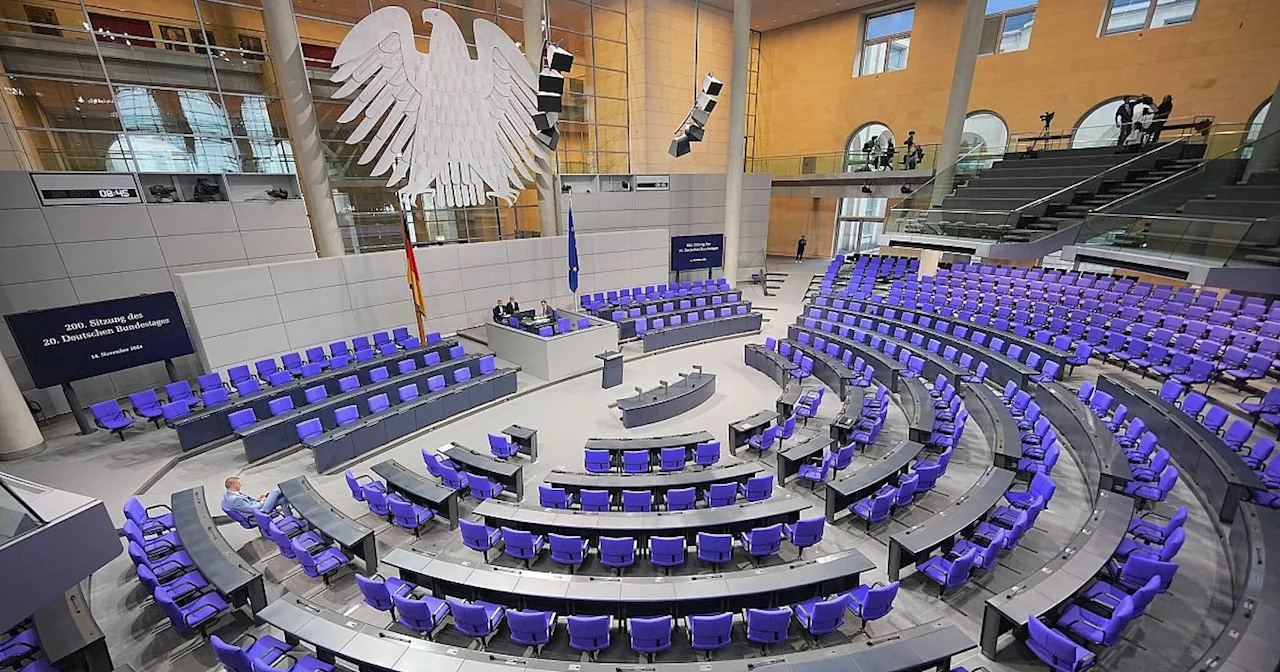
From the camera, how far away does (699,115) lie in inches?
701

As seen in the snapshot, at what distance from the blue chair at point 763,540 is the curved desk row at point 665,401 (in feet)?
14.7

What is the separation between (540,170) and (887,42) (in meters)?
19.9

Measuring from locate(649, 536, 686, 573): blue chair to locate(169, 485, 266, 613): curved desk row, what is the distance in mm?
4642

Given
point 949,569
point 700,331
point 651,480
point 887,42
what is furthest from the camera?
point 887,42

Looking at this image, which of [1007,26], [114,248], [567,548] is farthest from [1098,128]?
[114,248]

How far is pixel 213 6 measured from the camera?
16.3m

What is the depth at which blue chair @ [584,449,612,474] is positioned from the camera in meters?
8.76

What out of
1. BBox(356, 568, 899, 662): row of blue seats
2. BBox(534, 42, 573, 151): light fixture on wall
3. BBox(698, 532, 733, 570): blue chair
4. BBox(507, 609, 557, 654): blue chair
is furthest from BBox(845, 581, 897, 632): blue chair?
BBox(534, 42, 573, 151): light fixture on wall

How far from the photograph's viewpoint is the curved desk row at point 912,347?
38.1 feet

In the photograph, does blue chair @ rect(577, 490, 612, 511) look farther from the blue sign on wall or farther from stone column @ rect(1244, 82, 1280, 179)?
stone column @ rect(1244, 82, 1280, 179)

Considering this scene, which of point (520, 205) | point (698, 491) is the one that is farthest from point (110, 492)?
point (520, 205)

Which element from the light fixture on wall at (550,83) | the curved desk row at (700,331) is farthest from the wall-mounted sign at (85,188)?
the curved desk row at (700,331)

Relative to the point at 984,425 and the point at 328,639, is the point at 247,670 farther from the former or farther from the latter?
the point at 984,425

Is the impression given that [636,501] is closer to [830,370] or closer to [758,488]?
[758,488]
